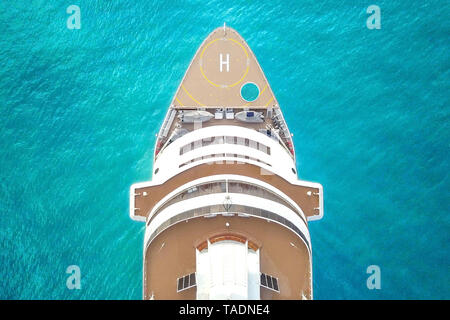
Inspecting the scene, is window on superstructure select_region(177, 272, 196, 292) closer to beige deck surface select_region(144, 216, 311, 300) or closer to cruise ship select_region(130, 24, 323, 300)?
cruise ship select_region(130, 24, 323, 300)

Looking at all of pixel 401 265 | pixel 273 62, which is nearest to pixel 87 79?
pixel 273 62

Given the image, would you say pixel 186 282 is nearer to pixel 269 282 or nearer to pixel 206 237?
pixel 206 237

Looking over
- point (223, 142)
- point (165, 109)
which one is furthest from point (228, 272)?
point (165, 109)

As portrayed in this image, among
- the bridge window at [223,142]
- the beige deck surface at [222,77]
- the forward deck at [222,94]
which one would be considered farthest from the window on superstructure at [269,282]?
the beige deck surface at [222,77]

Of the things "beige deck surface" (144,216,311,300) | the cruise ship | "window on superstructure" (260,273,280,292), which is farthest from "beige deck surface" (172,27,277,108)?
"window on superstructure" (260,273,280,292)

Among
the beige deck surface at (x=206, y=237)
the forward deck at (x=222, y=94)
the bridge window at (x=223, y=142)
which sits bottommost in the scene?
the beige deck surface at (x=206, y=237)

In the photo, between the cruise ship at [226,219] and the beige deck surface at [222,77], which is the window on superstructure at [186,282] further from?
the beige deck surface at [222,77]

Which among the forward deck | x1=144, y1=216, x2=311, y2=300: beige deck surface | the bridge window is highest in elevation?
the forward deck

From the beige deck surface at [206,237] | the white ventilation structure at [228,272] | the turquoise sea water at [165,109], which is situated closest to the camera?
the white ventilation structure at [228,272]
